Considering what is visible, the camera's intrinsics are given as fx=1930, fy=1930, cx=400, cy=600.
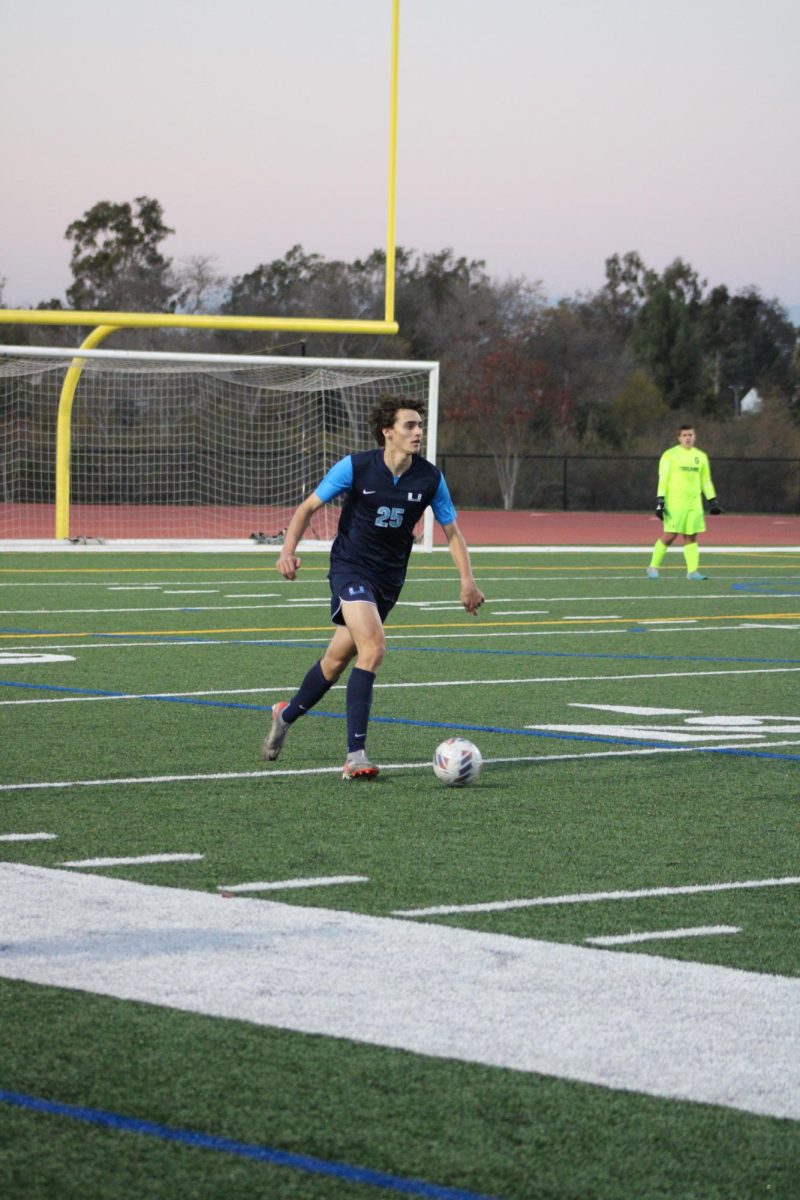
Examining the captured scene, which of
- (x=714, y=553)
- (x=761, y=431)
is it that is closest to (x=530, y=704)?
(x=714, y=553)

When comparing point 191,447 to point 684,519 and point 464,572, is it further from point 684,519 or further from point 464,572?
point 464,572

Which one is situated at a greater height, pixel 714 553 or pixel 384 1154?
pixel 384 1154

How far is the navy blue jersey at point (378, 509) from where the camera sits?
31.8 ft

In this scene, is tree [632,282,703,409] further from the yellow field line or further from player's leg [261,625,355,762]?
player's leg [261,625,355,762]

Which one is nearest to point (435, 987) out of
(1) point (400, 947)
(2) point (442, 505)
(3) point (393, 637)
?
(1) point (400, 947)

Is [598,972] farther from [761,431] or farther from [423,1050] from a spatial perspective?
[761,431]

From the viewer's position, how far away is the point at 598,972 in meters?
5.49

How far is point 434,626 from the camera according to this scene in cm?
1884

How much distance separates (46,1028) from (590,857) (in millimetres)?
2984

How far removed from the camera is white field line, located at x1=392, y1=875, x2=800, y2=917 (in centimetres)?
633

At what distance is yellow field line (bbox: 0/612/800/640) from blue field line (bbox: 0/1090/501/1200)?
12848mm

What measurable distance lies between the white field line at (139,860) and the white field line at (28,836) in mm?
472

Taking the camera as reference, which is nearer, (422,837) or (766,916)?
(766,916)

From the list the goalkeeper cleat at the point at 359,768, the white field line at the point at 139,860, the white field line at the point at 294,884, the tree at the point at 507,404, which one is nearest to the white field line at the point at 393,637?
the goalkeeper cleat at the point at 359,768
